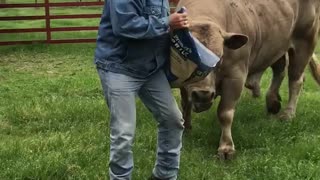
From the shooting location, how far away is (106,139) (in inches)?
207

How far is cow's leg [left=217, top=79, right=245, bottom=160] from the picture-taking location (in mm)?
5070

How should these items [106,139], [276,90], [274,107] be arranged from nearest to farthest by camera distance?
[106,139], [274,107], [276,90]

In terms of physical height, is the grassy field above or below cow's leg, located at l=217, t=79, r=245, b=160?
below

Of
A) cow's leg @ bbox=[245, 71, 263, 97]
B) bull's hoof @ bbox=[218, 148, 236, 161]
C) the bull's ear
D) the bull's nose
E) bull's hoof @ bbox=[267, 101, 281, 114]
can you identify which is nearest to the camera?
the bull's nose

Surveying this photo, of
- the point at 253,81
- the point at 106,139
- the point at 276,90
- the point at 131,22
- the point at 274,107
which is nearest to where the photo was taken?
the point at 131,22

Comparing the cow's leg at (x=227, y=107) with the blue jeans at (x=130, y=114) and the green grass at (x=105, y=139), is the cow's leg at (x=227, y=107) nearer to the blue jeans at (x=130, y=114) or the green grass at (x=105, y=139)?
the green grass at (x=105, y=139)

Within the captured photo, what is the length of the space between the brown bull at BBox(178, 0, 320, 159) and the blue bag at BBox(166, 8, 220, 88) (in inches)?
10.1

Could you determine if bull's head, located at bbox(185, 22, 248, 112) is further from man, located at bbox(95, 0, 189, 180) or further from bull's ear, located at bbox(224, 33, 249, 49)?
man, located at bbox(95, 0, 189, 180)

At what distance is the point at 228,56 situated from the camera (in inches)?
197

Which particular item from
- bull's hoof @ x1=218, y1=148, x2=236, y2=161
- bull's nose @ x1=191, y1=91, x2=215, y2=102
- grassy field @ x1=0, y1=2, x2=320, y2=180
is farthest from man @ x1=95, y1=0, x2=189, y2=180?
bull's hoof @ x1=218, y1=148, x2=236, y2=161

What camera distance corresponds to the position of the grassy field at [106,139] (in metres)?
4.44

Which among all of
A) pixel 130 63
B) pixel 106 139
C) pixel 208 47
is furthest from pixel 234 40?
Answer: pixel 106 139

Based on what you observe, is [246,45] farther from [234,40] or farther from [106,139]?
[106,139]

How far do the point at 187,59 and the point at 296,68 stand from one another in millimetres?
3130
